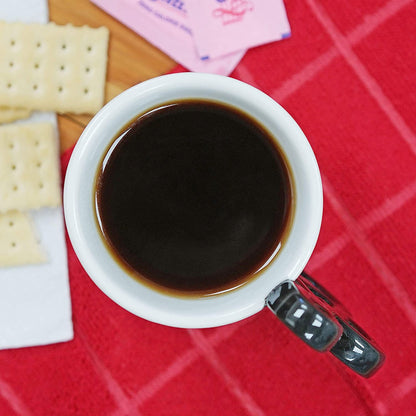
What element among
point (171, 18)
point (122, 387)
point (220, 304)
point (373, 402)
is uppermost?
point (171, 18)

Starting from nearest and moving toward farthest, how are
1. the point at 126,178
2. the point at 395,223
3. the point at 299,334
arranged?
1. the point at 299,334
2. the point at 126,178
3. the point at 395,223

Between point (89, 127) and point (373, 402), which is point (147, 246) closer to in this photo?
point (89, 127)

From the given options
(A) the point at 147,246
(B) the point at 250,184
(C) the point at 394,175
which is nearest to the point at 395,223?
(C) the point at 394,175

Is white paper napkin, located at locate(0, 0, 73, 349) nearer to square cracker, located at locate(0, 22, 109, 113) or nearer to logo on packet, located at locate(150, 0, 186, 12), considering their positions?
square cracker, located at locate(0, 22, 109, 113)

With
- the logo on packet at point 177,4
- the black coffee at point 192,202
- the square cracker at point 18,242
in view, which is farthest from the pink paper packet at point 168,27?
the square cracker at point 18,242

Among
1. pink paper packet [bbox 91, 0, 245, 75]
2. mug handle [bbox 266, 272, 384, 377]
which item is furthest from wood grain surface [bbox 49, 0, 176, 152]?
mug handle [bbox 266, 272, 384, 377]

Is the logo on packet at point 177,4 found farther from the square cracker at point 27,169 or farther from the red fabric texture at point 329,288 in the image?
the square cracker at point 27,169
